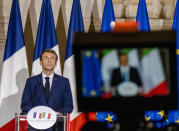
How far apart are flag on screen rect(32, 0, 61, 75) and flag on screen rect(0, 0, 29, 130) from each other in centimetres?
19

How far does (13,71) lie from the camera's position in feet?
17.7

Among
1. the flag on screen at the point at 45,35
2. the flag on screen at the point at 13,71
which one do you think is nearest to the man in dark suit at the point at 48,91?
the flag on screen at the point at 45,35

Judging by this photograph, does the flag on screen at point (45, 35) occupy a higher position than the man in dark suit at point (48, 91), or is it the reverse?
the flag on screen at point (45, 35)

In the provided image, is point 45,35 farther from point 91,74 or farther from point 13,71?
point 91,74

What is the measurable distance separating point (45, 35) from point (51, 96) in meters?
2.15

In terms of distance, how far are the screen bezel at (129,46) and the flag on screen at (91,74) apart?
0.02m

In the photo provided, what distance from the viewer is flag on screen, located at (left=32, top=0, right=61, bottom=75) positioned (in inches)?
213

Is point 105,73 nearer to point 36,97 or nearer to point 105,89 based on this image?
point 105,89

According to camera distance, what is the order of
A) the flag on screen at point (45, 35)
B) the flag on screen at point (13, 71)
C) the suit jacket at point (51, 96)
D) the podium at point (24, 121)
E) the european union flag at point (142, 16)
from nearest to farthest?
the podium at point (24, 121), the suit jacket at point (51, 96), the flag on screen at point (13, 71), the flag on screen at point (45, 35), the european union flag at point (142, 16)

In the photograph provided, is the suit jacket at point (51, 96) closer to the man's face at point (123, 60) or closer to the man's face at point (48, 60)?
the man's face at point (48, 60)

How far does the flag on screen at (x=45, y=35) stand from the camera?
5414mm

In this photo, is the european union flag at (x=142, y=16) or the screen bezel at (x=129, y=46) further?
the european union flag at (x=142, y=16)

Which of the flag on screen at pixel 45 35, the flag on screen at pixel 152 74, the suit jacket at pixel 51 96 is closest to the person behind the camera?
the flag on screen at pixel 152 74

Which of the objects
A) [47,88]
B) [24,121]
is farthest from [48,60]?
[24,121]
